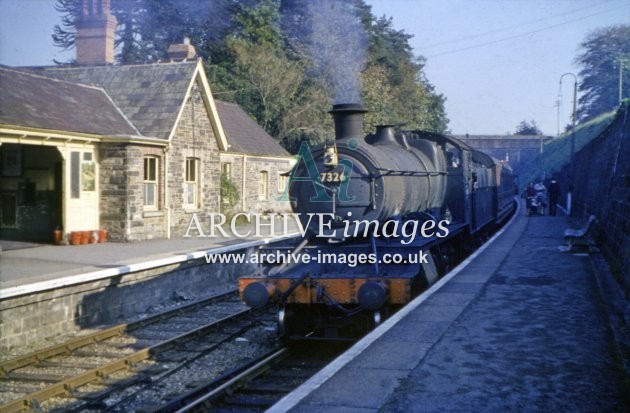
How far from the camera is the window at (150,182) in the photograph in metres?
16.4

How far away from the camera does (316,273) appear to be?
25.9ft

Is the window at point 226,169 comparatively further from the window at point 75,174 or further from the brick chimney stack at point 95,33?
the window at point 75,174

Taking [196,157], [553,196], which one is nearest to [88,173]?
[196,157]

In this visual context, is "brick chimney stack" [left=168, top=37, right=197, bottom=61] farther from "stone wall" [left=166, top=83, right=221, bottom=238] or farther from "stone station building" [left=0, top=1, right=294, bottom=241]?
"stone wall" [left=166, top=83, right=221, bottom=238]

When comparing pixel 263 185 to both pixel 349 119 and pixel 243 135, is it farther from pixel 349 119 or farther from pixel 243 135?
pixel 349 119

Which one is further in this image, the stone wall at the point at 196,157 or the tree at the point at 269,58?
the tree at the point at 269,58

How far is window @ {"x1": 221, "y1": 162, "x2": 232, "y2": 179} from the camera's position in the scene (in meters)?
22.3

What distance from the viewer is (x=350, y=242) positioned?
8.37 metres

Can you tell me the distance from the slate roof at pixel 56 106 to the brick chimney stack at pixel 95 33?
8.60 ft

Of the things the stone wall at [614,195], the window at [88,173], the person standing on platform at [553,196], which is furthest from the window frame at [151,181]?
the person standing on platform at [553,196]

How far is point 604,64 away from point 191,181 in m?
32.8

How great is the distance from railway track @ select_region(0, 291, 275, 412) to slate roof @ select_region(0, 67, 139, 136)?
19.5 ft

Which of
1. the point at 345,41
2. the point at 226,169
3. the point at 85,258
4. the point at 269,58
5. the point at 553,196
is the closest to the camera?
the point at 85,258

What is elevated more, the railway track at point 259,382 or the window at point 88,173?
the window at point 88,173
